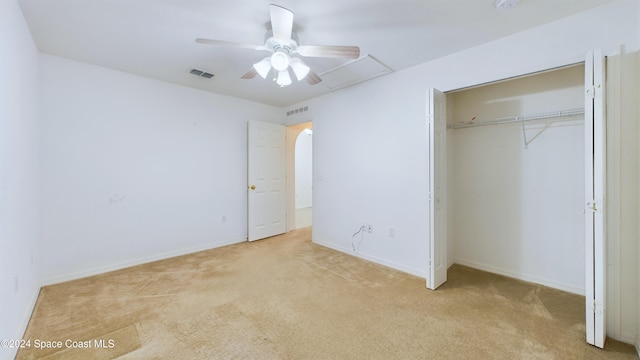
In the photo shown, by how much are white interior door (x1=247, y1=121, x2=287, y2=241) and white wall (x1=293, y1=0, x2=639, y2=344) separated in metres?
0.89

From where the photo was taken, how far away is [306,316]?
2.23 m

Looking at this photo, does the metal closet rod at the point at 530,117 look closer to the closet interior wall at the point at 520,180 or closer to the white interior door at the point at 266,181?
the closet interior wall at the point at 520,180

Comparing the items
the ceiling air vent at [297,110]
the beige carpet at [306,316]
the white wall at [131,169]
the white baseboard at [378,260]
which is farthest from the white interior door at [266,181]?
the beige carpet at [306,316]

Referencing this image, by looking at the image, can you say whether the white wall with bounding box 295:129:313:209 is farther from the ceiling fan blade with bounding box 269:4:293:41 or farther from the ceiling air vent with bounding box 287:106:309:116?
the ceiling fan blade with bounding box 269:4:293:41

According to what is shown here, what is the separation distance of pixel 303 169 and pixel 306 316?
648 cm

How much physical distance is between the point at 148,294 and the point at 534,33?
456cm

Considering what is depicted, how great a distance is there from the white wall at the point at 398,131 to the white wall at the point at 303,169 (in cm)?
382

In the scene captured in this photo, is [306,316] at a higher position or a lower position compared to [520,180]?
lower

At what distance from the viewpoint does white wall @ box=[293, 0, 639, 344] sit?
215 cm

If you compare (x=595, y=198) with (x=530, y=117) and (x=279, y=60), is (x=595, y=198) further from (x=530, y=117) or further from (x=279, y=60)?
(x=279, y=60)

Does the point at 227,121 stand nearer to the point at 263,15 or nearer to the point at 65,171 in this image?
the point at 65,171

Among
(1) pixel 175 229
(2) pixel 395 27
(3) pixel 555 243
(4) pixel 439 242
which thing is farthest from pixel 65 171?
(3) pixel 555 243

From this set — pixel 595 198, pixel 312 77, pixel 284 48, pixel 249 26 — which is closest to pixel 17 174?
pixel 249 26

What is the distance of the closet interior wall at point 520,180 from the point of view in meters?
2.62
